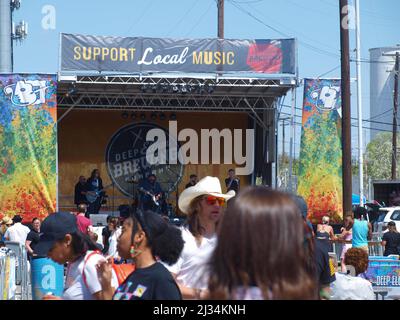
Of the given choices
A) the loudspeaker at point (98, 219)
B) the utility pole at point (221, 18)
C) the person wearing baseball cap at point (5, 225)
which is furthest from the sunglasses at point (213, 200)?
the utility pole at point (221, 18)

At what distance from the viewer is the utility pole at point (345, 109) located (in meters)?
21.3

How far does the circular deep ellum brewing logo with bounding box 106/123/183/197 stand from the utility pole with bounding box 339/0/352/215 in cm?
739

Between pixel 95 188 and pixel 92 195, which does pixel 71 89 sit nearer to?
pixel 95 188

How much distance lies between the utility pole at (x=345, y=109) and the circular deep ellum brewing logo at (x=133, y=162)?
7.39 meters

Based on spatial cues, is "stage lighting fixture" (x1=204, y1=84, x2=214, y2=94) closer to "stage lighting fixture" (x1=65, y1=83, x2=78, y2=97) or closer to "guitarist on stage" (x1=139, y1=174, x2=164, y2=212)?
"guitarist on stage" (x1=139, y1=174, x2=164, y2=212)

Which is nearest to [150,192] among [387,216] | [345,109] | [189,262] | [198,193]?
[345,109]

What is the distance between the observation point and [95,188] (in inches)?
1008

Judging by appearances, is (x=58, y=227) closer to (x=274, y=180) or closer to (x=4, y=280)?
(x=4, y=280)

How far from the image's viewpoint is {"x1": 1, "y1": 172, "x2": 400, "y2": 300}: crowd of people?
8.45 ft

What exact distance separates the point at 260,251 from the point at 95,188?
23294 mm

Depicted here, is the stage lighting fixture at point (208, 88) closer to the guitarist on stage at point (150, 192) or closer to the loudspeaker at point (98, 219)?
the guitarist on stage at point (150, 192)

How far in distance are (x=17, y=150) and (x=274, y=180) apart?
766 cm

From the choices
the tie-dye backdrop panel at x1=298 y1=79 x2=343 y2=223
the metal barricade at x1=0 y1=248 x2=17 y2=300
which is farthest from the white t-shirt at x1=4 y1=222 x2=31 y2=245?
the tie-dye backdrop panel at x1=298 y1=79 x2=343 y2=223

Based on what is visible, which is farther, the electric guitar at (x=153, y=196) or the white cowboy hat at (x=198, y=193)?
the electric guitar at (x=153, y=196)
